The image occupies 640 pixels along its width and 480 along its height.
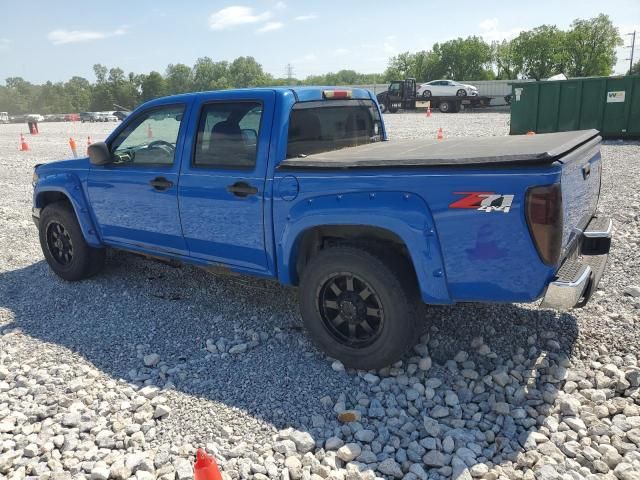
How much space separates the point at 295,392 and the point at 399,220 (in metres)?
1.34

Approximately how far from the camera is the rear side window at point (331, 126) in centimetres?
415

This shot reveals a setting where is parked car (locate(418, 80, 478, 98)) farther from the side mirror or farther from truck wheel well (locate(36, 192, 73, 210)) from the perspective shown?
the side mirror

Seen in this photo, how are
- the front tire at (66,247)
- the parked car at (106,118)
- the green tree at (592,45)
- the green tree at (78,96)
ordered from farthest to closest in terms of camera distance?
the green tree at (78,96)
the green tree at (592,45)
the parked car at (106,118)
the front tire at (66,247)

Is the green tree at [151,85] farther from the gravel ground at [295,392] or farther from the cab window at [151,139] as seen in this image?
the gravel ground at [295,392]

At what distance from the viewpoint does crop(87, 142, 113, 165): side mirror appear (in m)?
4.92

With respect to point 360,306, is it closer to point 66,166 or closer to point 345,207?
point 345,207

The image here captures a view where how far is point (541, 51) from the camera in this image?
78312 mm

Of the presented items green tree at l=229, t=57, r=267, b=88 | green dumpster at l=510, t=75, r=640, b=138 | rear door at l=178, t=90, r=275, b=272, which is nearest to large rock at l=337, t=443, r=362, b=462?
rear door at l=178, t=90, r=275, b=272

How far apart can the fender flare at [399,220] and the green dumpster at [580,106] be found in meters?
14.6

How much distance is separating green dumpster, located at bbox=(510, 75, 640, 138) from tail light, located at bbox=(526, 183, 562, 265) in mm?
14560

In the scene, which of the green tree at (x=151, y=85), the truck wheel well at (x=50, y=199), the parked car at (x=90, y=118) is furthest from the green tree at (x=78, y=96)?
the truck wheel well at (x=50, y=199)

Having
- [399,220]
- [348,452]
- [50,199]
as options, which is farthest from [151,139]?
[348,452]

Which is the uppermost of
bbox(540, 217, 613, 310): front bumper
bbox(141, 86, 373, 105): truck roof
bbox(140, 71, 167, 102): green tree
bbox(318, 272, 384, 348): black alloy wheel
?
bbox(140, 71, 167, 102): green tree

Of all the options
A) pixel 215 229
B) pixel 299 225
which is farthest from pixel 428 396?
pixel 215 229
